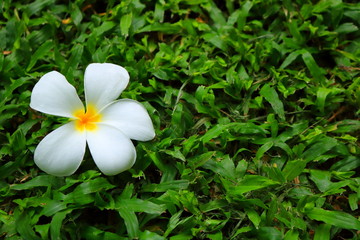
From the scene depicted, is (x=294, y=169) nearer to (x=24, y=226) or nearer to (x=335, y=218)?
(x=335, y=218)

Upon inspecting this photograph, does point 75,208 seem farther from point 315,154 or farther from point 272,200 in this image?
point 315,154

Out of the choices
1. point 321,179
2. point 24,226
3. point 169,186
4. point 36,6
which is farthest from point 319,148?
point 36,6

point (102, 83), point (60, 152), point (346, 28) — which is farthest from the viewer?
point (346, 28)

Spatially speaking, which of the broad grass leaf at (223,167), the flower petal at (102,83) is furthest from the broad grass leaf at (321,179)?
the flower petal at (102,83)

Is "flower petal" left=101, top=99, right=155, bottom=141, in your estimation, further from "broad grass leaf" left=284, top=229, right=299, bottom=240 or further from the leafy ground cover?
"broad grass leaf" left=284, top=229, right=299, bottom=240

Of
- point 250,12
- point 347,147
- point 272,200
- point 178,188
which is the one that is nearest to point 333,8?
point 250,12

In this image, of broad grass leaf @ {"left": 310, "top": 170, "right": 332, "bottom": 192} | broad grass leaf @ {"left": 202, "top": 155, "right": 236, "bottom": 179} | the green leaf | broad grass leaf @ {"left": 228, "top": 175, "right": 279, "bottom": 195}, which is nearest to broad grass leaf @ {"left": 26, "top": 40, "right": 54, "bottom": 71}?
the green leaf
